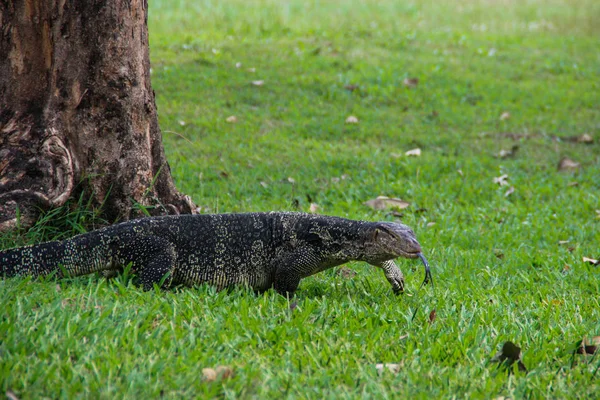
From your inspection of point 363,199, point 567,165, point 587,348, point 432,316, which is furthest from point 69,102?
point 567,165

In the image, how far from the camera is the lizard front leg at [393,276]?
16.2 ft

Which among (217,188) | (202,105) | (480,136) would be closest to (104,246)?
(217,188)

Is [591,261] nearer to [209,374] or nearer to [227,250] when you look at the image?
[227,250]

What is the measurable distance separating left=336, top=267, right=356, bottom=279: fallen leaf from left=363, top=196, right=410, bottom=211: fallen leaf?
5.71ft

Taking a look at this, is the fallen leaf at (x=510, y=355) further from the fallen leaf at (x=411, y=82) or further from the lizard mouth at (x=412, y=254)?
the fallen leaf at (x=411, y=82)

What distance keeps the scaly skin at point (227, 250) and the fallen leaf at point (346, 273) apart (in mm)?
549

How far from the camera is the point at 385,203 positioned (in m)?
7.37

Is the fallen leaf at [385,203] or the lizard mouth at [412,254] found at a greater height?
the lizard mouth at [412,254]

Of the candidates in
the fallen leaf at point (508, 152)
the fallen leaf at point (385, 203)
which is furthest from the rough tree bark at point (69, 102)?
the fallen leaf at point (508, 152)

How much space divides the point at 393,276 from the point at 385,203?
2.49 metres

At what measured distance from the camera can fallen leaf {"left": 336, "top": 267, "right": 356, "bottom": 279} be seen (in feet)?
17.8

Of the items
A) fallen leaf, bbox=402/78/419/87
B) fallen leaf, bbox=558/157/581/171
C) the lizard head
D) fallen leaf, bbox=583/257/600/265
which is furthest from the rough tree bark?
fallen leaf, bbox=402/78/419/87

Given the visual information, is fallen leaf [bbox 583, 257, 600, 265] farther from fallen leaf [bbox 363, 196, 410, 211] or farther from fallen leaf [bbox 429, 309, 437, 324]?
fallen leaf [bbox 429, 309, 437, 324]

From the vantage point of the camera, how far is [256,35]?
1328cm
